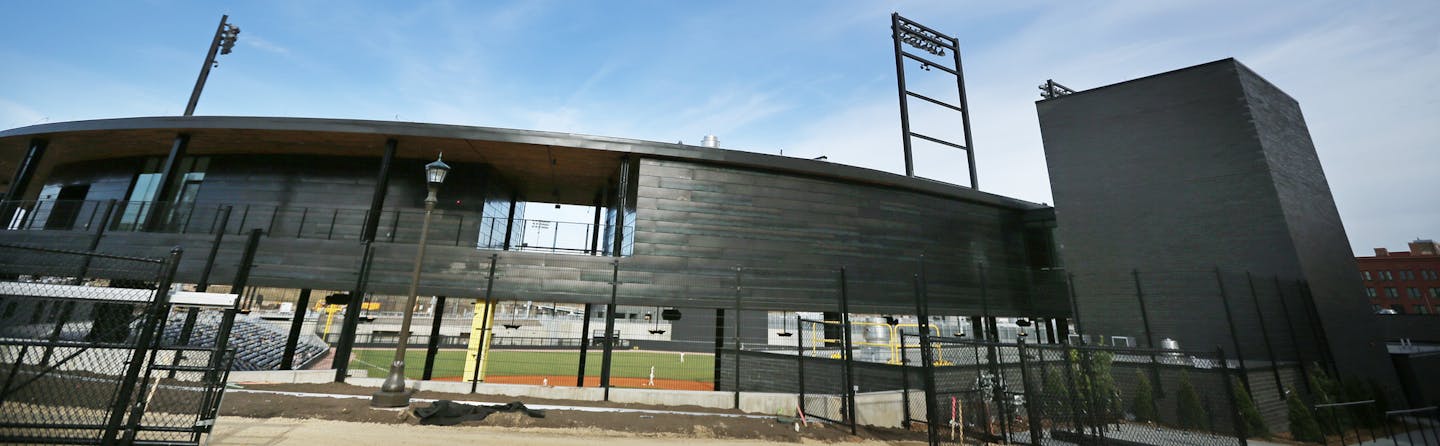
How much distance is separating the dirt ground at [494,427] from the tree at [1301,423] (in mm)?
9189

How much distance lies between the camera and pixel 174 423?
6.36 metres

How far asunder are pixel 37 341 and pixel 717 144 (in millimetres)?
14938

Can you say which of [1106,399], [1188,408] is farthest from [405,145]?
[1188,408]

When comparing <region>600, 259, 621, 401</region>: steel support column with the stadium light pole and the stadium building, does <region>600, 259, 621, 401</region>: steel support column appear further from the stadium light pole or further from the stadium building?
the stadium light pole

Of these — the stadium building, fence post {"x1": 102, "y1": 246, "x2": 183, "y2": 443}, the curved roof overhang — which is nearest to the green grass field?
the stadium building

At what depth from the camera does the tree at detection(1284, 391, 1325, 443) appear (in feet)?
33.9

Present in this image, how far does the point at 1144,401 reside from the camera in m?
11.2

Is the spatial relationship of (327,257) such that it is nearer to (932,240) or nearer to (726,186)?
(726,186)

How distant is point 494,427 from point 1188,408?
578 inches

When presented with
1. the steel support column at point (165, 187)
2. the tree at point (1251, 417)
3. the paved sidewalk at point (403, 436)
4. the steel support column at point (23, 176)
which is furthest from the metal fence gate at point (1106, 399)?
the steel support column at point (23, 176)

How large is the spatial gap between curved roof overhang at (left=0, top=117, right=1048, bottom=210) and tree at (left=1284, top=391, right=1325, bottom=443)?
9.28 m

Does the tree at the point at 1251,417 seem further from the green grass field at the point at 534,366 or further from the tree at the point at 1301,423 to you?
the green grass field at the point at 534,366

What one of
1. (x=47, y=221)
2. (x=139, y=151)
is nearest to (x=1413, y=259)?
(x=139, y=151)

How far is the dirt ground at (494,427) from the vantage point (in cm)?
648
